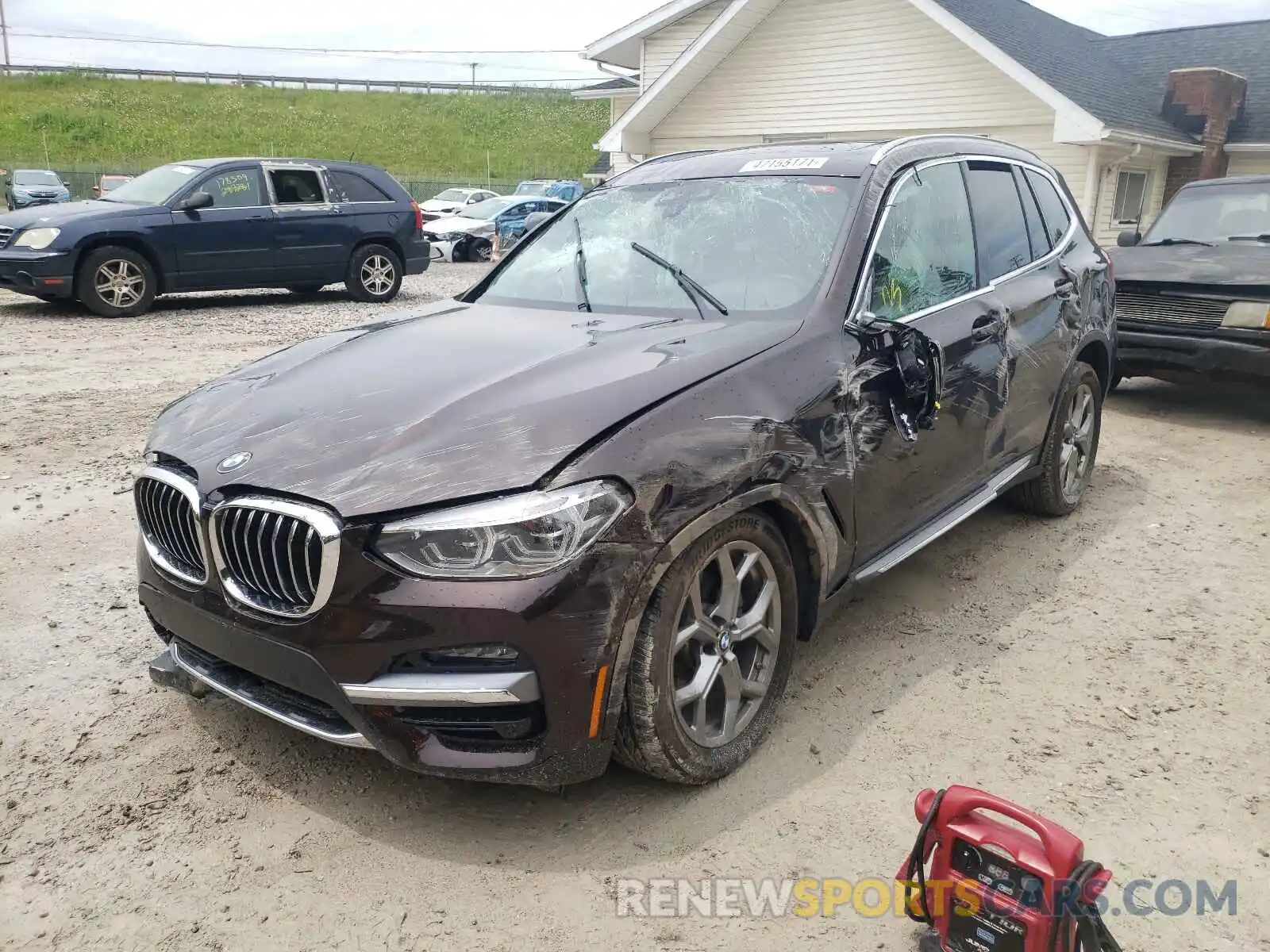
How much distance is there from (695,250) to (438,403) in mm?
1340

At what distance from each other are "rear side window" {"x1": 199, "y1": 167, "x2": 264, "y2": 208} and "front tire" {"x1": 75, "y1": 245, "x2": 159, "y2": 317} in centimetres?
112

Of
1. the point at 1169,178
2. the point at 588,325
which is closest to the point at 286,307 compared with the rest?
the point at 588,325

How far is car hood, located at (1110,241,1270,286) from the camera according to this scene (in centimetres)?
697

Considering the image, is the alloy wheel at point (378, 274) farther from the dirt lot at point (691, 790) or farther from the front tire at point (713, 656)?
the front tire at point (713, 656)

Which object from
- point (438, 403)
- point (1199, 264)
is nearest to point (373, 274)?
point (1199, 264)

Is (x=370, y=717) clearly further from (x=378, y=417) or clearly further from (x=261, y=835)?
(x=378, y=417)

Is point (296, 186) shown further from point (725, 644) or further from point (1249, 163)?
point (1249, 163)

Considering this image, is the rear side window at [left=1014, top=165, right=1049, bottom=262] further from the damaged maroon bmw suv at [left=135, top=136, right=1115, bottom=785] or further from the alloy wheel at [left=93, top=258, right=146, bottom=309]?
the alloy wheel at [left=93, top=258, right=146, bottom=309]

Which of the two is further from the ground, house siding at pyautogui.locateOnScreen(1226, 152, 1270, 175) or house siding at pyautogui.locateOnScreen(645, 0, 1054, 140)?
house siding at pyautogui.locateOnScreen(645, 0, 1054, 140)

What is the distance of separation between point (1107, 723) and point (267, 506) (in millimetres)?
2610

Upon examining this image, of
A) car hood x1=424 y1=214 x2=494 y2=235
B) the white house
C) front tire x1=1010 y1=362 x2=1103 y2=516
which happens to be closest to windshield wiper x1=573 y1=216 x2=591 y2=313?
front tire x1=1010 y1=362 x2=1103 y2=516

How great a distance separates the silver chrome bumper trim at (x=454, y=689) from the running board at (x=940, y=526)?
4.50 ft

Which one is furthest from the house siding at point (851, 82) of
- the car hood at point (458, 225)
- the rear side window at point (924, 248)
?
the rear side window at point (924, 248)

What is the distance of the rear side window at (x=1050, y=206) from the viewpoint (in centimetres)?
479
